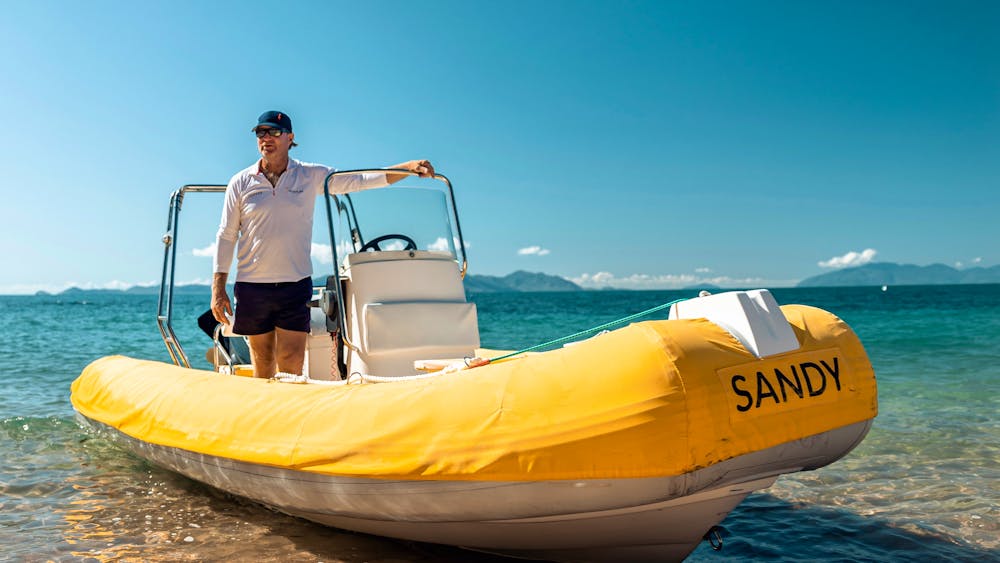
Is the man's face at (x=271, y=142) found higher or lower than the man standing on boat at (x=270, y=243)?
higher

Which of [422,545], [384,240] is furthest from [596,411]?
[384,240]

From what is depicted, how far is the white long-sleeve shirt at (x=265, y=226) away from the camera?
423 cm

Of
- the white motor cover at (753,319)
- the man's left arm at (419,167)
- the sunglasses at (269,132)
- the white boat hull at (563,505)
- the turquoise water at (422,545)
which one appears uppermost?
the sunglasses at (269,132)

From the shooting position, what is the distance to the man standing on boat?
4.22m

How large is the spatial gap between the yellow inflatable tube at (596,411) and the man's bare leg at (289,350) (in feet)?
3.28

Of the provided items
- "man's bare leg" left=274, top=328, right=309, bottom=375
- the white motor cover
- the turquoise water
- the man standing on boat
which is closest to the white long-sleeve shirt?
the man standing on boat

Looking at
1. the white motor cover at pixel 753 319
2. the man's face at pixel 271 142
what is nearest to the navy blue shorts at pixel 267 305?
the man's face at pixel 271 142

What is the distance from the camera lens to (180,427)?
3.92 meters

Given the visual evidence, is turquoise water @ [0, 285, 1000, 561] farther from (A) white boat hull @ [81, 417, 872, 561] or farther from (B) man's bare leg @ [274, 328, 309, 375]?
(B) man's bare leg @ [274, 328, 309, 375]

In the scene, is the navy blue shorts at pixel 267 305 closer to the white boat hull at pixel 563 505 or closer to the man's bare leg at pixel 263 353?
the man's bare leg at pixel 263 353

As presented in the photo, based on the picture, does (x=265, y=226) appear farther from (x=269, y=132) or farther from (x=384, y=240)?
(x=384, y=240)

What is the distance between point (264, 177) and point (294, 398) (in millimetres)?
1456

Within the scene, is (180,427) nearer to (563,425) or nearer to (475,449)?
(475,449)

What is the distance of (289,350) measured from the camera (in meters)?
4.39
